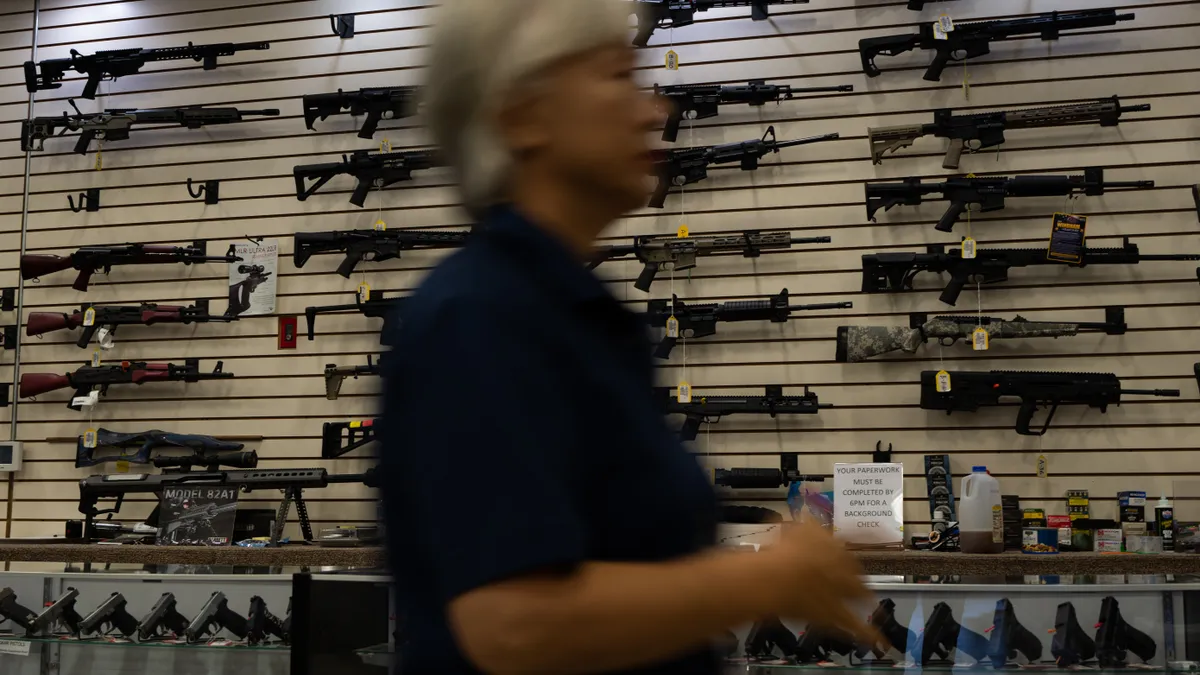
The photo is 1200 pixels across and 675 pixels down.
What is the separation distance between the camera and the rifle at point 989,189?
486cm

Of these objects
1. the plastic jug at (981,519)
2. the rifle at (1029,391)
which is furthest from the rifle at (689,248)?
the plastic jug at (981,519)

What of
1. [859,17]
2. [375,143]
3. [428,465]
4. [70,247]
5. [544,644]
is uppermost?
[859,17]

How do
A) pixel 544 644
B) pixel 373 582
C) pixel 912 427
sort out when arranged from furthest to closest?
pixel 912 427 → pixel 373 582 → pixel 544 644

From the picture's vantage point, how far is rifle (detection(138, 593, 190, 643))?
8.10 ft

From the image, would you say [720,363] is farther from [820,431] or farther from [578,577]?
[578,577]

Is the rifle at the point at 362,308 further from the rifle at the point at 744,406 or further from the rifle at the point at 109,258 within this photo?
the rifle at the point at 744,406

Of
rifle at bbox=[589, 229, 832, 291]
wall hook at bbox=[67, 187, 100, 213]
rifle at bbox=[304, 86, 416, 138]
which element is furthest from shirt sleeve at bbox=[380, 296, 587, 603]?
wall hook at bbox=[67, 187, 100, 213]

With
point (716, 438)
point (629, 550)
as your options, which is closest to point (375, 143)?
point (716, 438)

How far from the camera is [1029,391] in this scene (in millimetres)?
4730

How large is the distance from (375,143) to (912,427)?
3206 mm

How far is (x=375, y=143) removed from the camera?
5.83 m

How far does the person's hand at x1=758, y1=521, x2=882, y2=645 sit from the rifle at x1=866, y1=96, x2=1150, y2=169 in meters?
4.57

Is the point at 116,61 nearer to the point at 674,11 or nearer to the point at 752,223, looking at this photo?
the point at 674,11

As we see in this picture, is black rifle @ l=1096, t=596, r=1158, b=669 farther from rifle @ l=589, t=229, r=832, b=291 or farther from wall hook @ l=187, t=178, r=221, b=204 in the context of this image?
wall hook @ l=187, t=178, r=221, b=204
